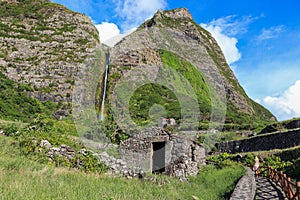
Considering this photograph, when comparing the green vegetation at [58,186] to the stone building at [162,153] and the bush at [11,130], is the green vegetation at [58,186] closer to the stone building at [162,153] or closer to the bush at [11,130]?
the bush at [11,130]

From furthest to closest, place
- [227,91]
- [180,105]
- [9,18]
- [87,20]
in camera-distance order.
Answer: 1. [227,91]
2. [87,20]
3. [9,18]
4. [180,105]

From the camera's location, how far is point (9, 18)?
59094 mm

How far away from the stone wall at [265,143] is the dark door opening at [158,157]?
11.8 m

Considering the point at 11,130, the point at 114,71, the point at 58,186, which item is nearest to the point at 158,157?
the point at 11,130

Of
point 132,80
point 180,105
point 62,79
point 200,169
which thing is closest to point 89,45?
point 132,80

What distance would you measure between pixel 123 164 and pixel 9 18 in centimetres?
5691

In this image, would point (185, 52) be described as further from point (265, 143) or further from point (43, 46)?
point (265, 143)

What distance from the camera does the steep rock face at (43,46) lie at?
129 feet

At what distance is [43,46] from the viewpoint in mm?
51031

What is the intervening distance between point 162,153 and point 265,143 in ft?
42.7

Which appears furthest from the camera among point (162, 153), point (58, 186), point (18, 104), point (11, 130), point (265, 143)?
point (18, 104)

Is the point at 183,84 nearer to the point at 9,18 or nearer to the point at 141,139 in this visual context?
the point at 9,18

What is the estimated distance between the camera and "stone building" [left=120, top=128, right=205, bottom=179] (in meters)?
15.8

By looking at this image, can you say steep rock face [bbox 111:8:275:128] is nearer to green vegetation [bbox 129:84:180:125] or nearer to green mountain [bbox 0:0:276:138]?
green mountain [bbox 0:0:276:138]
